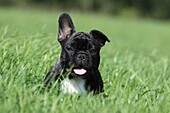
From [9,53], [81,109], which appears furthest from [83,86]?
[9,53]

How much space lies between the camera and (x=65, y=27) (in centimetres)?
571

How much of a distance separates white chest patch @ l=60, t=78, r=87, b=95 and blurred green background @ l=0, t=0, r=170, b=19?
61.7 m

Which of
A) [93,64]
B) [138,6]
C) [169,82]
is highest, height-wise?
[93,64]

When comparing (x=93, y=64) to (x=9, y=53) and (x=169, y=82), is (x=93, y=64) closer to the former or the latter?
(x=9, y=53)

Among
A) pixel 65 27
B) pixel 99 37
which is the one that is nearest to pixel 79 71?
pixel 99 37

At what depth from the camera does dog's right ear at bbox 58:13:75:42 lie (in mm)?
5645

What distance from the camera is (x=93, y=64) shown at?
17.4 feet

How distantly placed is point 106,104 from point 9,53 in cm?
176

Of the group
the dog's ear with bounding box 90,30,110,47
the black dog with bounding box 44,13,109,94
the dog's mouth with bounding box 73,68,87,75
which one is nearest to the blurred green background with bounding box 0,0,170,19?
the dog's ear with bounding box 90,30,110,47

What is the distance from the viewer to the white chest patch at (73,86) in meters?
5.33

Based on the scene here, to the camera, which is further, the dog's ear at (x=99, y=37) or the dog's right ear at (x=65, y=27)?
the dog's right ear at (x=65, y=27)

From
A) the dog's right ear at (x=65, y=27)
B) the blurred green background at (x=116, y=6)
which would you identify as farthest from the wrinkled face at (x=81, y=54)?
the blurred green background at (x=116, y=6)

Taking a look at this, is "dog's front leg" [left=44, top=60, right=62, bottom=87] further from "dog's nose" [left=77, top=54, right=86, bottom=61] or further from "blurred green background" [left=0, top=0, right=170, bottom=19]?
"blurred green background" [left=0, top=0, right=170, bottom=19]

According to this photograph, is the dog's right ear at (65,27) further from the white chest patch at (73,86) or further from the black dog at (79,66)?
the white chest patch at (73,86)
